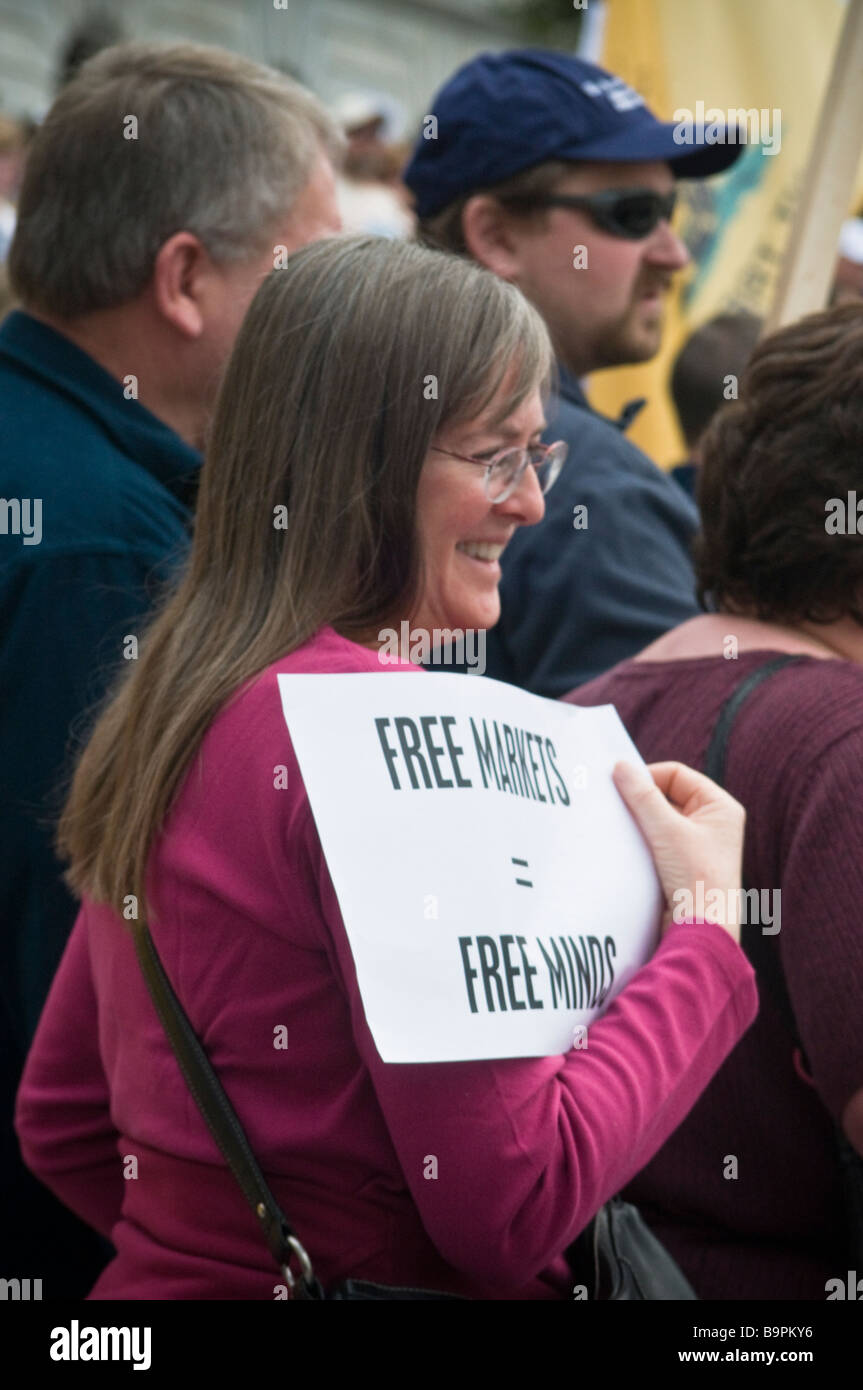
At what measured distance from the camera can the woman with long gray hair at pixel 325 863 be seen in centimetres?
157

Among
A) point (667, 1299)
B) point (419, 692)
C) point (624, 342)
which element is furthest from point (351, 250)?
point (624, 342)

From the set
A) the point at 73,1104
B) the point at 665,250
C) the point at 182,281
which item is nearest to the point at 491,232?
the point at 665,250

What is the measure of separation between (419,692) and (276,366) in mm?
410

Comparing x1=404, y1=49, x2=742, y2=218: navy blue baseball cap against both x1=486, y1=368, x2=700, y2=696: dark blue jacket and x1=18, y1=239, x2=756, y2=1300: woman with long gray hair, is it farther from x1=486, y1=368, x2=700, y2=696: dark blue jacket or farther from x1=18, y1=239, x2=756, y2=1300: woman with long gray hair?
x1=18, y1=239, x2=756, y2=1300: woman with long gray hair

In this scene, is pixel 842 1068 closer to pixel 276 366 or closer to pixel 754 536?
pixel 754 536

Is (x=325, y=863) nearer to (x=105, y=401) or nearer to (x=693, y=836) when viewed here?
(x=693, y=836)

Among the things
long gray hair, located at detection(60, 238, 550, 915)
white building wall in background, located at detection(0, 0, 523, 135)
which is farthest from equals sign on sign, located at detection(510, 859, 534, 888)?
white building wall in background, located at detection(0, 0, 523, 135)

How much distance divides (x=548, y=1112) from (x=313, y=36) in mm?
16622

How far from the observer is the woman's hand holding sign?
5.70 ft

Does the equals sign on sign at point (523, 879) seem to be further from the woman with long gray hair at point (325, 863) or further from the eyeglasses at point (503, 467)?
the eyeglasses at point (503, 467)

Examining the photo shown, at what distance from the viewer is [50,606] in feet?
7.79

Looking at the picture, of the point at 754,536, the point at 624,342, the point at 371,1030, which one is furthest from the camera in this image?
the point at 624,342

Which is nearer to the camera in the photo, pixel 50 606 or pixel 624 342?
pixel 50 606

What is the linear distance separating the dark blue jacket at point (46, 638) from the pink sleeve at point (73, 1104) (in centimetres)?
37
